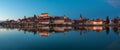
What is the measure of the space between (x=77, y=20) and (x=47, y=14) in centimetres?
1765

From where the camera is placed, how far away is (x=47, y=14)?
11606 cm

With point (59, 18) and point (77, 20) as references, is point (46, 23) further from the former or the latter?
point (77, 20)

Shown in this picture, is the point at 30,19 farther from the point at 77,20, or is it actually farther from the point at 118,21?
the point at 118,21

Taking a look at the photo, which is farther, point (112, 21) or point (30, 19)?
point (30, 19)

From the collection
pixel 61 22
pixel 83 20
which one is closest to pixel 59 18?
pixel 61 22

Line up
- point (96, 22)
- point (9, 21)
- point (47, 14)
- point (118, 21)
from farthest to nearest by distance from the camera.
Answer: point (9, 21) → point (47, 14) → point (96, 22) → point (118, 21)

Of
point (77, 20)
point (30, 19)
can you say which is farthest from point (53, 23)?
point (30, 19)

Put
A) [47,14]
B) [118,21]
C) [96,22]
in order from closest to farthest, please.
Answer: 1. [118,21]
2. [96,22]
3. [47,14]

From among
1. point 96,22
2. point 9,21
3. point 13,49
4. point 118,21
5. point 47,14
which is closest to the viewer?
point 13,49

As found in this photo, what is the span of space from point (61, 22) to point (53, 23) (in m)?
3.74

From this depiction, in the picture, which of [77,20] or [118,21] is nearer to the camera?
[118,21]

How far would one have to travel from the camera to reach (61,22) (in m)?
102

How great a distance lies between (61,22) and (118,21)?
85.0ft

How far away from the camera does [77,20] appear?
108 metres
